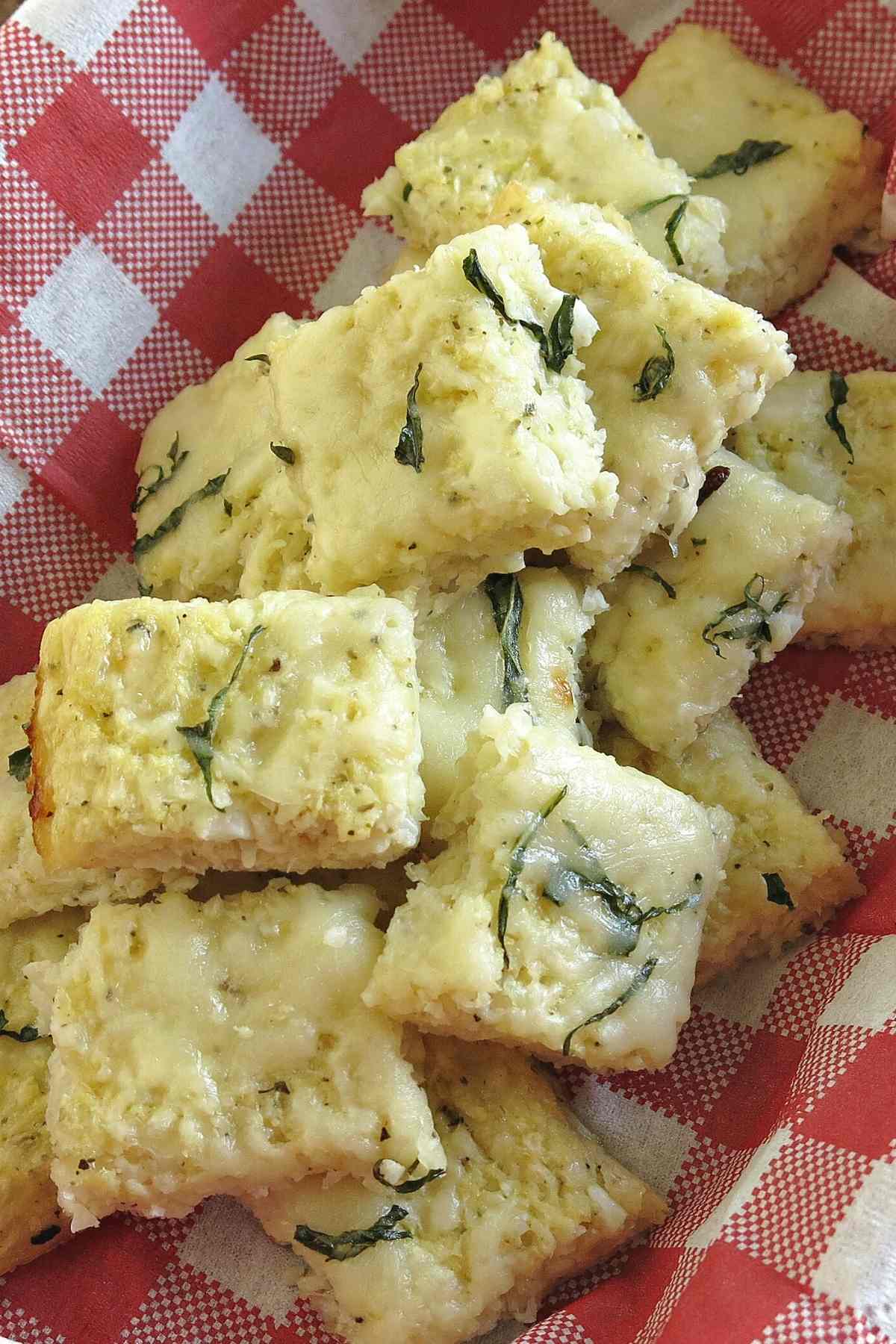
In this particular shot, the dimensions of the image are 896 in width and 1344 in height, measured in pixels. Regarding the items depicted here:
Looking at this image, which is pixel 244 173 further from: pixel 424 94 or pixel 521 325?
pixel 521 325

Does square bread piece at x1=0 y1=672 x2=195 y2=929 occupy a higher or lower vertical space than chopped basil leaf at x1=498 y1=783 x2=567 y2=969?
lower

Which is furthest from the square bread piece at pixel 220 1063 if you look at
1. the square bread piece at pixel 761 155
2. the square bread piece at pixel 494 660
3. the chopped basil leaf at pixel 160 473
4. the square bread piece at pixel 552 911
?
the square bread piece at pixel 761 155

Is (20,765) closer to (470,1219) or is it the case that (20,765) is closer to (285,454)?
(285,454)

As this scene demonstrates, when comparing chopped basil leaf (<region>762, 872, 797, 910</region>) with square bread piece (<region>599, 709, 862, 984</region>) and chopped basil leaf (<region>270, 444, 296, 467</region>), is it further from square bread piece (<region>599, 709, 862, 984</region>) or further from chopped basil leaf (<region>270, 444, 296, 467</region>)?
chopped basil leaf (<region>270, 444, 296, 467</region>)

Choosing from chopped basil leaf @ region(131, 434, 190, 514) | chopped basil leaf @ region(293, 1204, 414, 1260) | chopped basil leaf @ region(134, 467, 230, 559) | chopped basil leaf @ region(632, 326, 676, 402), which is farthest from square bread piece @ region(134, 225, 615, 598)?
chopped basil leaf @ region(293, 1204, 414, 1260)

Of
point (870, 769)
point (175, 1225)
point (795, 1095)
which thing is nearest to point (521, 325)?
point (870, 769)

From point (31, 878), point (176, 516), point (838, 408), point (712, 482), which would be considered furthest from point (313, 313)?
point (31, 878)

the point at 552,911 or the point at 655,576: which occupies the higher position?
the point at 655,576
